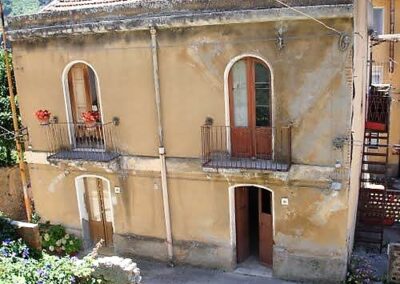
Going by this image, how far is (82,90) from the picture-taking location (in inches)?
596

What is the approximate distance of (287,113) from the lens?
1260 cm

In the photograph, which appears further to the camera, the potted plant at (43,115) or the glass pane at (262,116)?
the potted plant at (43,115)

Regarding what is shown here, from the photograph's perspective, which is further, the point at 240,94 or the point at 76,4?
the point at 76,4

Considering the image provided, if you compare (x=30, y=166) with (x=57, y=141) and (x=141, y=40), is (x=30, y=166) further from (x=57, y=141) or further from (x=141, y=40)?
(x=141, y=40)

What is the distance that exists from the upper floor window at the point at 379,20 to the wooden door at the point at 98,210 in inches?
572

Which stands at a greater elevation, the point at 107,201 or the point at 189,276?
the point at 107,201

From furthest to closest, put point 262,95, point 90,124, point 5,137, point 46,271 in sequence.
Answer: point 5,137, point 90,124, point 262,95, point 46,271

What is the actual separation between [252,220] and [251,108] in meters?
4.02

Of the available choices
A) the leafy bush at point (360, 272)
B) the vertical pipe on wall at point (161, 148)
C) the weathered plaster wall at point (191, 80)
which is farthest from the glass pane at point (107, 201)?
the leafy bush at point (360, 272)

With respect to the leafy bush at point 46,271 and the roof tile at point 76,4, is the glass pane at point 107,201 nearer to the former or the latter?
the leafy bush at point 46,271

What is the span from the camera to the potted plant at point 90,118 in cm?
1449

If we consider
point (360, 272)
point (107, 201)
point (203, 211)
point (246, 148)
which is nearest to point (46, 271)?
point (203, 211)

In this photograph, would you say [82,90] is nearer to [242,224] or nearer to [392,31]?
[242,224]

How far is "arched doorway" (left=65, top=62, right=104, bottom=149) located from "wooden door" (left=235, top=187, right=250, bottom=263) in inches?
178
